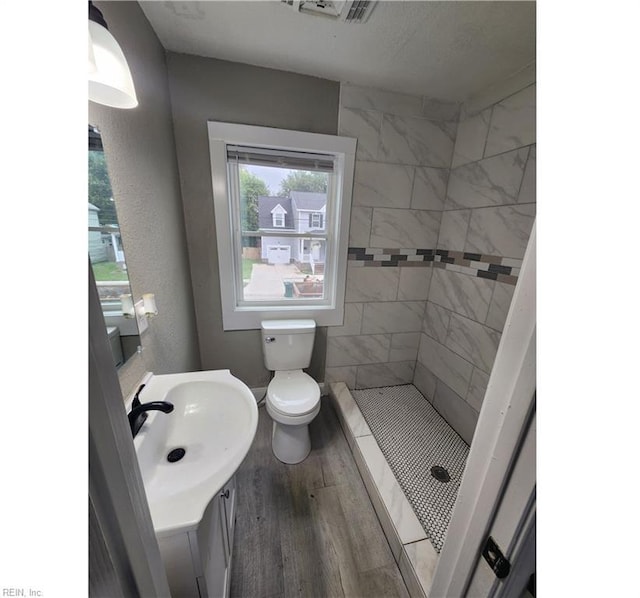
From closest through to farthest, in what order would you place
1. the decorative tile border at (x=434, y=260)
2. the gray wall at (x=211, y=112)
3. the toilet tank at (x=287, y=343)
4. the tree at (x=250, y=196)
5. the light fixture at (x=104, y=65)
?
the light fixture at (x=104, y=65), the gray wall at (x=211, y=112), the decorative tile border at (x=434, y=260), the tree at (x=250, y=196), the toilet tank at (x=287, y=343)

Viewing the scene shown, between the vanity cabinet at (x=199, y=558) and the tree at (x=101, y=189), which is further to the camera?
the tree at (x=101, y=189)

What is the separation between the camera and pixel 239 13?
108 cm

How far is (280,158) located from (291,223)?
42 centimetres

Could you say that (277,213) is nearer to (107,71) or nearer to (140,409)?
(107,71)

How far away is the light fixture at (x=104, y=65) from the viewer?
59 centimetres

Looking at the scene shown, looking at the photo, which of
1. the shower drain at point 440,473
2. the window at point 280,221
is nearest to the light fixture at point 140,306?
the window at point 280,221

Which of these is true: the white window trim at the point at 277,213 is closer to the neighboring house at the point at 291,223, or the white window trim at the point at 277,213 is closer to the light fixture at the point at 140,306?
the neighboring house at the point at 291,223

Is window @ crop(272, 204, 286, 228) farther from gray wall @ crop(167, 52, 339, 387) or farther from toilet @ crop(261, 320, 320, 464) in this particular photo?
toilet @ crop(261, 320, 320, 464)

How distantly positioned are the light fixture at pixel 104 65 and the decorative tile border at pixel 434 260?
142cm

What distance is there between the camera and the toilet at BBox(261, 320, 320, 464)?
1490 mm

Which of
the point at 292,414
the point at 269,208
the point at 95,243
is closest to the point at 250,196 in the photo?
the point at 269,208

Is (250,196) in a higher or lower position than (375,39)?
lower

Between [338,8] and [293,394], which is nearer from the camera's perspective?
[338,8]

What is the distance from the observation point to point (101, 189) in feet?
2.60
